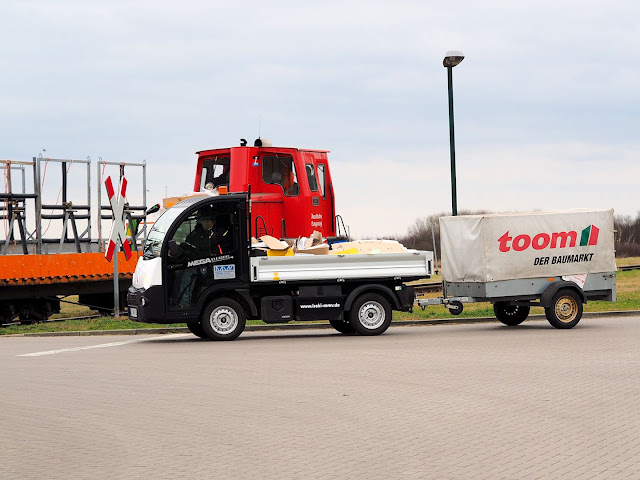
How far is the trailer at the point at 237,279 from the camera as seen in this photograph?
18.4 metres

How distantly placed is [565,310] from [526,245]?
153cm

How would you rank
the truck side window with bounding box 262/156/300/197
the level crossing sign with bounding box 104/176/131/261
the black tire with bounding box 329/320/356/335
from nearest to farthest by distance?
the black tire with bounding box 329/320/356/335
the truck side window with bounding box 262/156/300/197
the level crossing sign with bounding box 104/176/131/261

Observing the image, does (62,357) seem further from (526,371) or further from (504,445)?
(504,445)

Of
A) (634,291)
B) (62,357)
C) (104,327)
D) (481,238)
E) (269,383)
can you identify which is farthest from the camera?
(634,291)

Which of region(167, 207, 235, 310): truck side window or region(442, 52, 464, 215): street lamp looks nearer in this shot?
region(167, 207, 235, 310): truck side window

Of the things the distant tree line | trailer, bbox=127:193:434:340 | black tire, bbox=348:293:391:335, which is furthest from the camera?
the distant tree line

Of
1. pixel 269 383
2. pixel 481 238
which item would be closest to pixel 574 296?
pixel 481 238

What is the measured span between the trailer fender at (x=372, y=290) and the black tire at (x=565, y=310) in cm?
319

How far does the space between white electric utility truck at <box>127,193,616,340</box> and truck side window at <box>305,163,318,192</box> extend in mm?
2864

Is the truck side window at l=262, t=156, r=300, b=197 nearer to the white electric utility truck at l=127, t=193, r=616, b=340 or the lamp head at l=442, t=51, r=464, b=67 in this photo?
the white electric utility truck at l=127, t=193, r=616, b=340

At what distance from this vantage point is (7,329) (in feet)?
74.4

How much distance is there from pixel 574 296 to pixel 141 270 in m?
8.70

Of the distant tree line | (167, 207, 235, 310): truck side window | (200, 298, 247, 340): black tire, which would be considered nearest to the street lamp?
(167, 207, 235, 310): truck side window

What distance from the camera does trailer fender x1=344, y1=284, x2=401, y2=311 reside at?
19.1 meters
